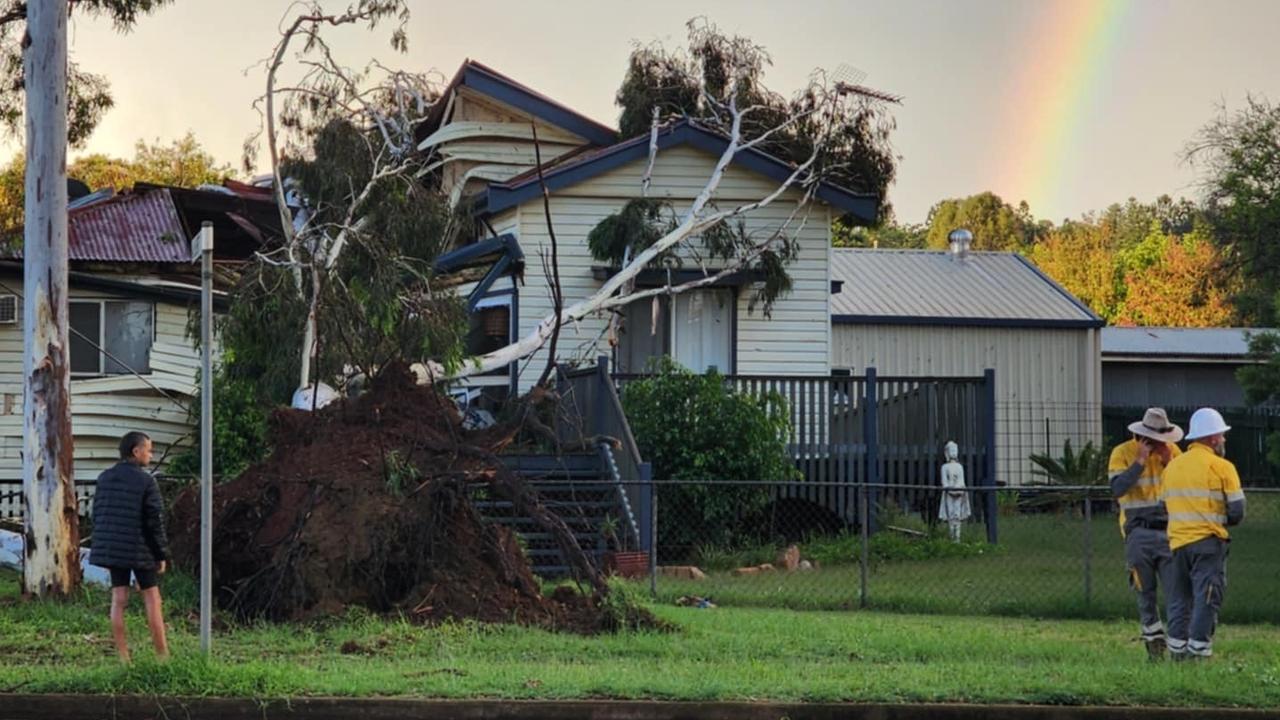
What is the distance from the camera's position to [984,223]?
3238 inches

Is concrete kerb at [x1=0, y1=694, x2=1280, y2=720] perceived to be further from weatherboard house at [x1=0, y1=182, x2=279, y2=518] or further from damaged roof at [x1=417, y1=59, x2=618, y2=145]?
damaged roof at [x1=417, y1=59, x2=618, y2=145]

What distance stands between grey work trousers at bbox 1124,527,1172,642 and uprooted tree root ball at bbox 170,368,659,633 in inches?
139

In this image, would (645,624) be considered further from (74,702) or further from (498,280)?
(498,280)

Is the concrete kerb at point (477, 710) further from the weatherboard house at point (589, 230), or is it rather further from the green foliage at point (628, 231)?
the green foliage at point (628, 231)

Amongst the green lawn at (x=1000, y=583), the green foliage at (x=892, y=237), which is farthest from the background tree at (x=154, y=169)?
the green lawn at (x=1000, y=583)

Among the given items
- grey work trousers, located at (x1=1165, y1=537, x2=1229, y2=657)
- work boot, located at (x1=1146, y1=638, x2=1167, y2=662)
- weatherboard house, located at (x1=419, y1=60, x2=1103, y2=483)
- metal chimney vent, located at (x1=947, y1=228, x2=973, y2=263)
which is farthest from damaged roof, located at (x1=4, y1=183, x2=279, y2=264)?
grey work trousers, located at (x1=1165, y1=537, x2=1229, y2=657)

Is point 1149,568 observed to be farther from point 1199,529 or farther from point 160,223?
point 160,223

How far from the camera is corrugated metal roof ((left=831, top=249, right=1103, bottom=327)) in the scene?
2959 centimetres

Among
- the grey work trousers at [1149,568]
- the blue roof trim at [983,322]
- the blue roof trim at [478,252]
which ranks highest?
the blue roof trim at [478,252]

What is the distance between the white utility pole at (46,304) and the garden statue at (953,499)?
10.2m

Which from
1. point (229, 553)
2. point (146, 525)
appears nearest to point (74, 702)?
Result: point (146, 525)

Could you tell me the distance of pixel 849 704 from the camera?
927cm

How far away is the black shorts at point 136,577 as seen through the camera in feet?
35.1

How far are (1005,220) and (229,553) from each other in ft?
239
